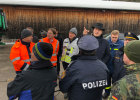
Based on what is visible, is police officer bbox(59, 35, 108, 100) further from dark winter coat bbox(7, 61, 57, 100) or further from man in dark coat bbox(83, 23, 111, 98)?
man in dark coat bbox(83, 23, 111, 98)

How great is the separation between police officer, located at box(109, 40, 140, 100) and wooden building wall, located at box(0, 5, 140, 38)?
721 cm

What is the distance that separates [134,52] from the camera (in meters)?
1.06

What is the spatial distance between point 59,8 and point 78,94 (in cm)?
712

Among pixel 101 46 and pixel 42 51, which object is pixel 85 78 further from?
pixel 101 46

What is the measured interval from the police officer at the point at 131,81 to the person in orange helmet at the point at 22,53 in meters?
1.86

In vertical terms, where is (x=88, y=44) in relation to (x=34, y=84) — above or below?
above

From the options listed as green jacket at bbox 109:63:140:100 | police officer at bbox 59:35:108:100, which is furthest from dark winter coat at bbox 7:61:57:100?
green jacket at bbox 109:63:140:100

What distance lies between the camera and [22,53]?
2.38 meters

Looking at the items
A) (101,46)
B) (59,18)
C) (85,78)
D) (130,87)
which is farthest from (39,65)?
(59,18)

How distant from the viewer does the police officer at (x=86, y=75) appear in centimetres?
140

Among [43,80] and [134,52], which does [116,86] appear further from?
[43,80]

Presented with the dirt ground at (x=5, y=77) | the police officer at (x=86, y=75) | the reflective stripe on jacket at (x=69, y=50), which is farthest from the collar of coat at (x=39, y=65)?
the dirt ground at (x=5, y=77)

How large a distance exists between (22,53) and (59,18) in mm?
5925

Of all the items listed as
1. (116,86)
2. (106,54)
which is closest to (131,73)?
(116,86)
